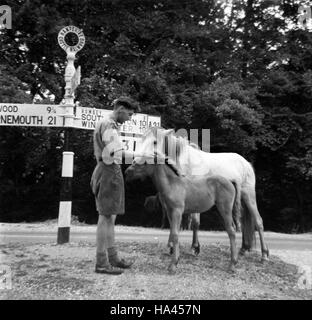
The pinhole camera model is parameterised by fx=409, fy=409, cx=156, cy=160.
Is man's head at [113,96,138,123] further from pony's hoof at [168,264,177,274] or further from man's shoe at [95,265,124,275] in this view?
pony's hoof at [168,264,177,274]

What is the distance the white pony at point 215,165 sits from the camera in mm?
5267

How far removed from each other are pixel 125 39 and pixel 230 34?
15.2 feet

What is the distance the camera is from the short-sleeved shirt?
16.1 feet

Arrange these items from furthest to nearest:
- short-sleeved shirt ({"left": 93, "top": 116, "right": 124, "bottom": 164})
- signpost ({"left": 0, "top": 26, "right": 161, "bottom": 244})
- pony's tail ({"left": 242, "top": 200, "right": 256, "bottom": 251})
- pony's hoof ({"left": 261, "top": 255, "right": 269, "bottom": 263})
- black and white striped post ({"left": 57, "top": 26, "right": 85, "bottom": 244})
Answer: signpost ({"left": 0, "top": 26, "right": 161, "bottom": 244}) < black and white striped post ({"left": 57, "top": 26, "right": 85, "bottom": 244}) < pony's tail ({"left": 242, "top": 200, "right": 256, "bottom": 251}) < pony's hoof ({"left": 261, "top": 255, "right": 269, "bottom": 263}) < short-sleeved shirt ({"left": 93, "top": 116, "right": 124, "bottom": 164})

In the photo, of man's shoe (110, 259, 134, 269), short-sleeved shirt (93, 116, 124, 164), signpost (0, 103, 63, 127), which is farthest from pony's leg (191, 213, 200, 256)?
signpost (0, 103, 63, 127)

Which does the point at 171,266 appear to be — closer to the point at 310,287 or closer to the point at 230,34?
the point at 310,287

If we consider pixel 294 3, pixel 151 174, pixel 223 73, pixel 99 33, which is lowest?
→ pixel 151 174

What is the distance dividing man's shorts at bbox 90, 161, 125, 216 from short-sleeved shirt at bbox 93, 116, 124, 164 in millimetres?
105

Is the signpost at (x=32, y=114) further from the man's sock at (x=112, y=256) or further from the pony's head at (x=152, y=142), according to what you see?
the man's sock at (x=112, y=256)

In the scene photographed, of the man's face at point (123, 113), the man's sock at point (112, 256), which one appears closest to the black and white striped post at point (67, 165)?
the man's sock at point (112, 256)

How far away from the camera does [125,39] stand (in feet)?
47.8

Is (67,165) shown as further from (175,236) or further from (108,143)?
(175,236)

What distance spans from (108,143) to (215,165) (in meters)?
1.83

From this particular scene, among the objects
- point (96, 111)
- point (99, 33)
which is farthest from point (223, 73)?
point (96, 111)
